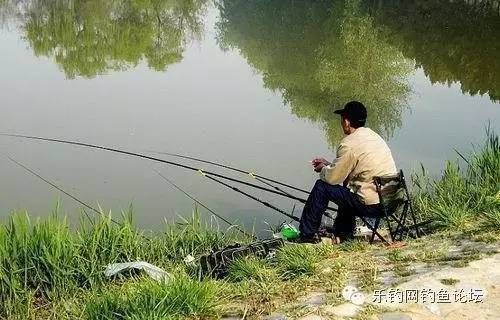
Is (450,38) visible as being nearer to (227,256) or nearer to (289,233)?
(289,233)

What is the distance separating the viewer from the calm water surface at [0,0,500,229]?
9.33m

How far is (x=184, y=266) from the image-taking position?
5.42 metres

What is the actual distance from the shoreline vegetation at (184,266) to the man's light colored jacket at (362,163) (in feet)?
1.64

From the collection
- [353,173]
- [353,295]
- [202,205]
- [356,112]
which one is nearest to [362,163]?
[353,173]

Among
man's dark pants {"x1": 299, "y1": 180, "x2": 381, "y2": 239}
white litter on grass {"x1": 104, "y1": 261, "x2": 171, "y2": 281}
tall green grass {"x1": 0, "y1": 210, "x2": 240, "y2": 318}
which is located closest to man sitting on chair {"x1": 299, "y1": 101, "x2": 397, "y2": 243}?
man's dark pants {"x1": 299, "y1": 180, "x2": 381, "y2": 239}

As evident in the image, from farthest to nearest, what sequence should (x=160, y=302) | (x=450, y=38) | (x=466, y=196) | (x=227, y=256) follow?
(x=450, y=38), (x=466, y=196), (x=227, y=256), (x=160, y=302)

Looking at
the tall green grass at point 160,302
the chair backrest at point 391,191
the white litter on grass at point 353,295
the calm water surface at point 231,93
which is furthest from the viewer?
the calm water surface at point 231,93

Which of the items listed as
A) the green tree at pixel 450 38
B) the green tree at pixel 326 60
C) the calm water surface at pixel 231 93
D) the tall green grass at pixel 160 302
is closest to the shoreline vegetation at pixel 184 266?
the tall green grass at pixel 160 302

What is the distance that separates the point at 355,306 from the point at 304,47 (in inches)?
757

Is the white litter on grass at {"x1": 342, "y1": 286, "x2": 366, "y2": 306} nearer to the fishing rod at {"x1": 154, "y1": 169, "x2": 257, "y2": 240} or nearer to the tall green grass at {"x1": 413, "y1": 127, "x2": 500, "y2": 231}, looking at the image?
the tall green grass at {"x1": 413, "y1": 127, "x2": 500, "y2": 231}

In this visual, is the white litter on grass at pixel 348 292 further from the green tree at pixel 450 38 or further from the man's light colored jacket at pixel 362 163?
the green tree at pixel 450 38

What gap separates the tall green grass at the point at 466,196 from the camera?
18.1 ft

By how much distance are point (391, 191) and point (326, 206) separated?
65 cm

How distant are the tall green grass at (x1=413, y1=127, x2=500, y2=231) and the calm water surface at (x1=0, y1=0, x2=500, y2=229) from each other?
1.99 m
